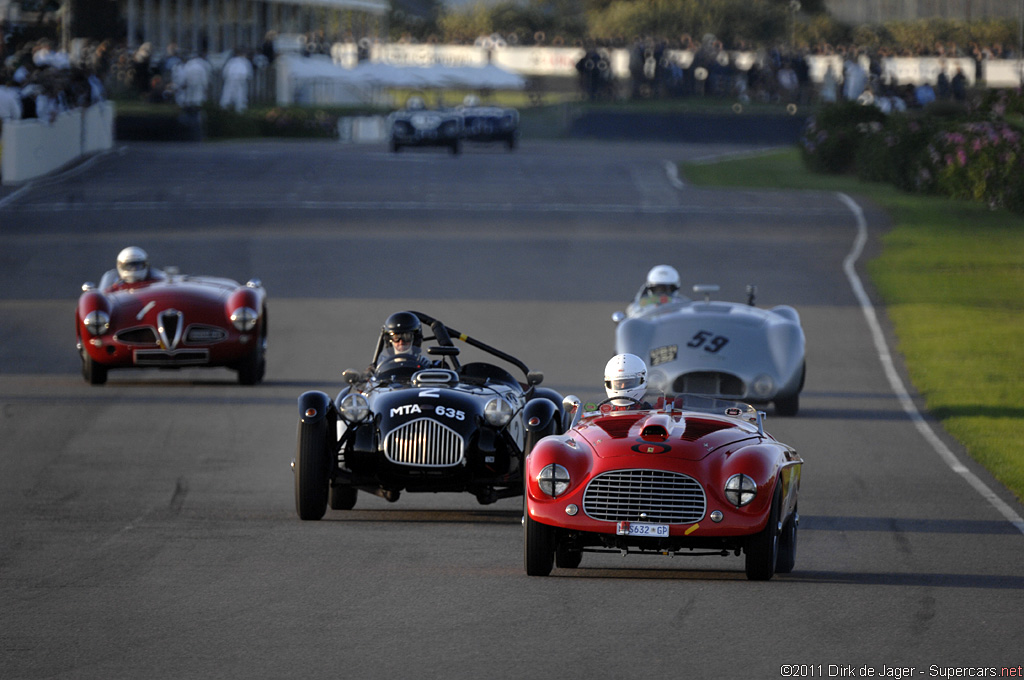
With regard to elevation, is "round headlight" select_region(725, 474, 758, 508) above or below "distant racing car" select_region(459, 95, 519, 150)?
below

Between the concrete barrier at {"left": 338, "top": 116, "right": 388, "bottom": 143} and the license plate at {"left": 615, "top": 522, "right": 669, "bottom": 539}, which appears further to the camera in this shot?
the concrete barrier at {"left": 338, "top": 116, "right": 388, "bottom": 143}

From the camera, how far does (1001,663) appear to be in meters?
8.38

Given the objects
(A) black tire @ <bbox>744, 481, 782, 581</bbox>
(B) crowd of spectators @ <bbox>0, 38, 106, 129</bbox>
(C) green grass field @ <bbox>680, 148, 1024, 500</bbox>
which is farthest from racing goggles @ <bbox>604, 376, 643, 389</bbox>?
(B) crowd of spectators @ <bbox>0, 38, 106, 129</bbox>

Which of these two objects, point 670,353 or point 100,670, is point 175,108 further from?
point 100,670

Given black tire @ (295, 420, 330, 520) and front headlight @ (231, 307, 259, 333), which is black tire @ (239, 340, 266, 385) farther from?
black tire @ (295, 420, 330, 520)

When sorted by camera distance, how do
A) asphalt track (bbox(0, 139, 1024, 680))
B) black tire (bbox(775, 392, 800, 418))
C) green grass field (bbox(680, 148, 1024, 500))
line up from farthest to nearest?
green grass field (bbox(680, 148, 1024, 500)), black tire (bbox(775, 392, 800, 418)), asphalt track (bbox(0, 139, 1024, 680))

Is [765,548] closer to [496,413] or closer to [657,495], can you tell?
[657,495]

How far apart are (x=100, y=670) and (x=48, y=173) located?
35857 mm

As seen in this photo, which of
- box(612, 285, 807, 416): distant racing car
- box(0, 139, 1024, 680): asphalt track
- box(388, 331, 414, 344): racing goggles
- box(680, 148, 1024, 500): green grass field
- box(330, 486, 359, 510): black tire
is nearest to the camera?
box(0, 139, 1024, 680): asphalt track

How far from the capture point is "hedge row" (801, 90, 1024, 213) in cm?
3956

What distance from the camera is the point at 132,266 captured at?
66.0 feet

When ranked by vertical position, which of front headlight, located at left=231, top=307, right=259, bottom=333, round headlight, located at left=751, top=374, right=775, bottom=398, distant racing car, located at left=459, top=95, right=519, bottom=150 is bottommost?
round headlight, located at left=751, top=374, right=775, bottom=398

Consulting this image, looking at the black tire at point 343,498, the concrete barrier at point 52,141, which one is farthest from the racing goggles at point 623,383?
the concrete barrier at point 52,141

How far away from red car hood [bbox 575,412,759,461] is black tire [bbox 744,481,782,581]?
1.66 feet
